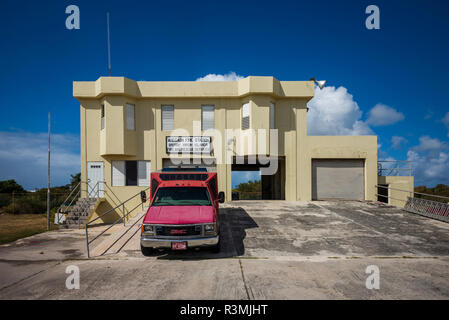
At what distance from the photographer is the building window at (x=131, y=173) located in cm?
1593

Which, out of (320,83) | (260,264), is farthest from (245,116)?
(260,264)

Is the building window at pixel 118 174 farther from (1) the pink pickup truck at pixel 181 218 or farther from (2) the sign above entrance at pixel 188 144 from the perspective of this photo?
(1) the pink pickup truck at pixel 181 218

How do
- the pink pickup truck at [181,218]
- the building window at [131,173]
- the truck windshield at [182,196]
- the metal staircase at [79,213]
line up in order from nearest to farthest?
the pink pickup truck at [181,218] < the truck windshield at [182,196] < the metal staircase at [79,213] < the building window at [131,173]

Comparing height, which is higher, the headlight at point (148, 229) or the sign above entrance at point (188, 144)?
the sign above entrance at point (188, 144)

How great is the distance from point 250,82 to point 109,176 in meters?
11.4

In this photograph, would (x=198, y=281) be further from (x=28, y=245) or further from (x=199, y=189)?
(x=28, y=245)

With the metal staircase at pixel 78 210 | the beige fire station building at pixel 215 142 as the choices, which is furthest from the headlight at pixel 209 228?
the metal staircase at pixel 78 210

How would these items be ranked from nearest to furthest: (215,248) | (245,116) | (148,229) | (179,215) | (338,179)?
1. (148,229)
2. (179,215)
3. (215,248)
4. (245,116)
5. (338,179)

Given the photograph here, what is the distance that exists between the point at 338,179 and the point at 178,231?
13.7 metres

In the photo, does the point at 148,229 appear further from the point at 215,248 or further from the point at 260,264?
the point at 260,264

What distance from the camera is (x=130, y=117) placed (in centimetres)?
1582

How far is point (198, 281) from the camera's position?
5316 millimetres

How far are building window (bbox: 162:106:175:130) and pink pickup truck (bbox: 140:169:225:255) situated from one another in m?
8.84
